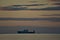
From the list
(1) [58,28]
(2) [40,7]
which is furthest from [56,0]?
(1) [58,28]

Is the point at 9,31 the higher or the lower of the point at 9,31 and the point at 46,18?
the lower

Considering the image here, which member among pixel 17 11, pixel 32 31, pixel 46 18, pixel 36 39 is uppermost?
pixel 17 11

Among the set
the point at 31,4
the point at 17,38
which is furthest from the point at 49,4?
the point at 17,38

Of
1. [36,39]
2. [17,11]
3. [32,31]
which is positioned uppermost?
[17,11]

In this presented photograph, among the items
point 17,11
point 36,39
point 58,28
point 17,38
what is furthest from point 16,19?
point 58,28

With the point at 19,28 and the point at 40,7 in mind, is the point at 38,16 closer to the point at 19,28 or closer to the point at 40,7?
the point at 40,7

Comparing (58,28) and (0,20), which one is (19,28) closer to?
(0,20)

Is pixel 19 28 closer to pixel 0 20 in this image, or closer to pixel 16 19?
pixel 16 19

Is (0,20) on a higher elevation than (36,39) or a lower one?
higher
